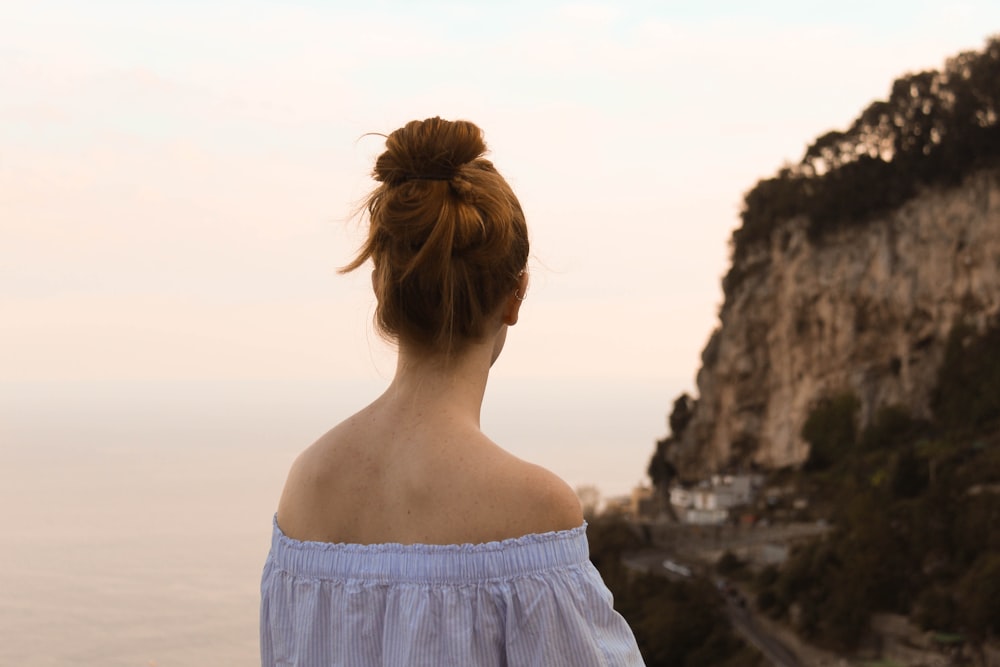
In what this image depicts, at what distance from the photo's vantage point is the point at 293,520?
4.85 ft

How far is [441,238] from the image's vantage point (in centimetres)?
135

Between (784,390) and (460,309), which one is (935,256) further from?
(460,309)

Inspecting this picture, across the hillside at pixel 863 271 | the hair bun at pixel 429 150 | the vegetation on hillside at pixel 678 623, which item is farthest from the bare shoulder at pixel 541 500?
the hillside at pixel 863 271

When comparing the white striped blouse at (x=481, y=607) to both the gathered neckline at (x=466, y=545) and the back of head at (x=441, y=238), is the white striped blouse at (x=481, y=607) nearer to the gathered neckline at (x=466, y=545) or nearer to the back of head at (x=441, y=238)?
the gathered neckline at (x=466, y=545)

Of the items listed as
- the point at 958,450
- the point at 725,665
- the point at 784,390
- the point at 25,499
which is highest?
the point at 784,390

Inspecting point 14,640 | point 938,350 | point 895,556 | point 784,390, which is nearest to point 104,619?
point 14,640

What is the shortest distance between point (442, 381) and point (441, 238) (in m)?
0.17

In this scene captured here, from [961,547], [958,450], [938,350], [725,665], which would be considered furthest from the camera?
[938,350]

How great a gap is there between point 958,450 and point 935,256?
22.3ft

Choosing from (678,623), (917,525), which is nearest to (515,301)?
(678,623)

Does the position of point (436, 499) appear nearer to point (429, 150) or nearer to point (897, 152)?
point (429, 150)

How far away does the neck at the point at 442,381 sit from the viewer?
142 cm

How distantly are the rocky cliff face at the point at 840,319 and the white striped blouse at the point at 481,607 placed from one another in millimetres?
32871

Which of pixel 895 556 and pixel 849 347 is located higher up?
pixel 849 347
